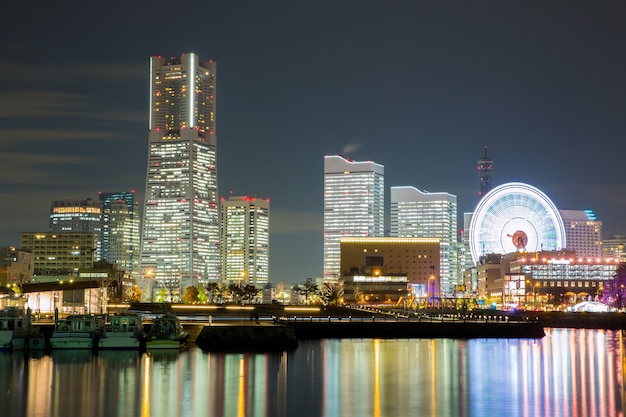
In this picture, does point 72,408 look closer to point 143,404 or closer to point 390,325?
point 143,404

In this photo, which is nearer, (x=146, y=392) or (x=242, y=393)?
(x=242, y=393)

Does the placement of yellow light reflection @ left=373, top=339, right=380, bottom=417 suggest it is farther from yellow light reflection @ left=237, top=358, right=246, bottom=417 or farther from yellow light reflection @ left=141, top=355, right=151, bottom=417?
yellow light reflection @ left=141, top=355, right=151, bottom=417

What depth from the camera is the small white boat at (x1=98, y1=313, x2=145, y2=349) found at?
83375mm

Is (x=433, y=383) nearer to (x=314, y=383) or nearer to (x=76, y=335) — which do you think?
(x=314, y=383)

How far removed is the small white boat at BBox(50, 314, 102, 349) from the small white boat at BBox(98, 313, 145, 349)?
0.87 meters

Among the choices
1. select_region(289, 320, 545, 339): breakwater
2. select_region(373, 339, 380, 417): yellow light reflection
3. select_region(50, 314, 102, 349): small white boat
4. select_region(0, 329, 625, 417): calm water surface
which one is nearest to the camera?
select_region(373, 339, 380, 417): yellow light reflection

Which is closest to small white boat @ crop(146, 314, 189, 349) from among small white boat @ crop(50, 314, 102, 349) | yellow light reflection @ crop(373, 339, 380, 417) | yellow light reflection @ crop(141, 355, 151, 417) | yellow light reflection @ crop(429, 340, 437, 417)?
small white boat @ crop(50, 314, 102, 349)

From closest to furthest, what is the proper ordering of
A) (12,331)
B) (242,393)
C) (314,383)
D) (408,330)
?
(242,393)
(314,383)
(12,331)
(408,330)

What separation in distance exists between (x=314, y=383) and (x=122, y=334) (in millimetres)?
28549

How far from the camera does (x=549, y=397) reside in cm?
5522

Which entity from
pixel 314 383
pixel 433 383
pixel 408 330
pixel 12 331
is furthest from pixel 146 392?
pixel 408 330

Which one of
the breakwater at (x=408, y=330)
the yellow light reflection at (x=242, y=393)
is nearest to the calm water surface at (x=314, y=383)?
the yellow light reflection at (x=242, y=393)

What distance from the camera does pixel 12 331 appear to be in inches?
3223

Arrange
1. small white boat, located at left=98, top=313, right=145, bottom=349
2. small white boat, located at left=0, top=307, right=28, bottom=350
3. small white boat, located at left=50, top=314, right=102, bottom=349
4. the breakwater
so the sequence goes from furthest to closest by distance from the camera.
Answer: the breakwater < small white boat, located at left=98, top=313, right=145, bottom=349 < small white boat, located at left=50, top=314, right=102, bottom=349 < small white boat, located at left=0, top=307, right=28, bottom=350
